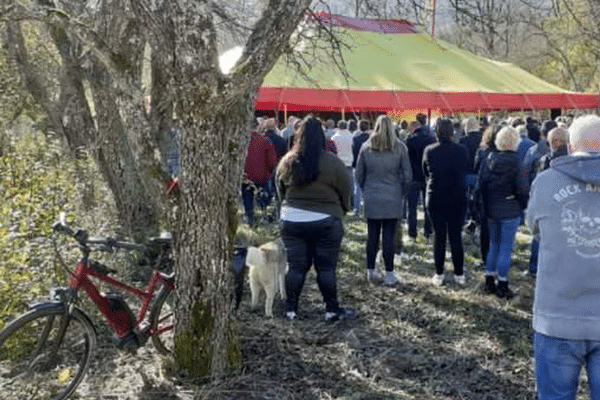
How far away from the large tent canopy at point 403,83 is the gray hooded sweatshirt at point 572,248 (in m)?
13.2

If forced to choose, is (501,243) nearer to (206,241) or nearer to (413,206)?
(413,206)

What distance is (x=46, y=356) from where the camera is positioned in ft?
15.1

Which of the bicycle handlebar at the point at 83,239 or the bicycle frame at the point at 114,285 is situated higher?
the bicycle handlebar at the point at 83,239

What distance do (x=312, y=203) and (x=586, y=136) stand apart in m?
3.07

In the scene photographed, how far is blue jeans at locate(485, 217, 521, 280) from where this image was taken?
736 centimetres

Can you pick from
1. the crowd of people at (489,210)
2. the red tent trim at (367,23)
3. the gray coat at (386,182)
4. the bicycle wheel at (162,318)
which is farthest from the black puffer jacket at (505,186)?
the bicycle wheel at (162,318)

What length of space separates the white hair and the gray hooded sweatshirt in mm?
70

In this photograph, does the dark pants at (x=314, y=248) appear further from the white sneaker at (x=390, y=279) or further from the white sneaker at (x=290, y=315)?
the white sneaker at (x=390, y=279)

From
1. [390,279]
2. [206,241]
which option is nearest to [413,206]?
[390,279]

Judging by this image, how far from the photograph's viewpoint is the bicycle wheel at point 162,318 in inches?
200

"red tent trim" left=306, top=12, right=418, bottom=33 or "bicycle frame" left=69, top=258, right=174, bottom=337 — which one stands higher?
"red tent trim" left=306, top=12, right=418, bottom=33

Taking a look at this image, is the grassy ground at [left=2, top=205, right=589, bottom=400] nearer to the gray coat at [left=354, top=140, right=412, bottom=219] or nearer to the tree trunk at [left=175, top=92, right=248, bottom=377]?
the tree trunk at [left=175, top=92, right=248, bottom=377]

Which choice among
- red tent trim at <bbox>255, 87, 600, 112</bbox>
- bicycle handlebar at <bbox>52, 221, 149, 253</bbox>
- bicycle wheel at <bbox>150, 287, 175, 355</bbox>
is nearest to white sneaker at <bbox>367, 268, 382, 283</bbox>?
bicycle wheel at <bbox>150, 287, 175, 355</bbox>

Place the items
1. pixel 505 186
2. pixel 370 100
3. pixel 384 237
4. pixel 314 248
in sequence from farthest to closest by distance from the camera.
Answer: pixel 370 100 < pixel 384 237 < pixel 505 186 < pixel 314 248
